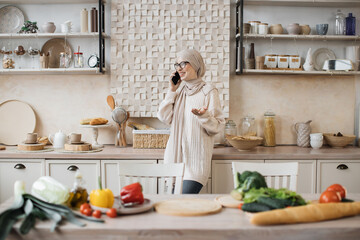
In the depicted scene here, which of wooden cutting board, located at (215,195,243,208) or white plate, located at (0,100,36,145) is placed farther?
white plate, located at (0,100,36,145)

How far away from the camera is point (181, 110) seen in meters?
2.88

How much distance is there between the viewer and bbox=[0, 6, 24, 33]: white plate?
3744mm

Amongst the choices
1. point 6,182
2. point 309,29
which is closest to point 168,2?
point 309,29

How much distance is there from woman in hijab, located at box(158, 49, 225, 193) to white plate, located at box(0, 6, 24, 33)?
1.91 m

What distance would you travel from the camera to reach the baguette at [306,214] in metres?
1.55

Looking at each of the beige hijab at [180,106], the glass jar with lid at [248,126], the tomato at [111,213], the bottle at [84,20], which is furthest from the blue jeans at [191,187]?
the bottle at [84,20]

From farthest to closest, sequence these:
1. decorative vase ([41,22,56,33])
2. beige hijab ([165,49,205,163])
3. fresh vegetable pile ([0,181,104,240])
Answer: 1. decorative vase ([41,22,56,33])
2. beige hijab ([165,49,205,163])
3. fresh vegetable pile ([0,181,104,240])

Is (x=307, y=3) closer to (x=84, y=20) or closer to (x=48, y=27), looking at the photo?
(x=84, y=20)

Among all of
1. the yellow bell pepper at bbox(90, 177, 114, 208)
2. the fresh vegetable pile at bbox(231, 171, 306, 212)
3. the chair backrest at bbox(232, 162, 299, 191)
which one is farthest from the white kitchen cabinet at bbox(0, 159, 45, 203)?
the fresh vegetable pile at bbox(231, 171, 306, 212)

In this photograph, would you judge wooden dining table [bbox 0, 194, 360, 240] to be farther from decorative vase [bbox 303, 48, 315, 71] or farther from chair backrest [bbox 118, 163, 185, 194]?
decorative vase [bbox 303, 48, 315, 71]

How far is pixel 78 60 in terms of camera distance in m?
3.60

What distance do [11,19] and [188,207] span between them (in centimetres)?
299

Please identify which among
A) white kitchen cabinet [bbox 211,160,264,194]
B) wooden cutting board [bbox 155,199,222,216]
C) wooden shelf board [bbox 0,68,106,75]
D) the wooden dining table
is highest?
wooden shelf board [bbox 0,68,106,75]

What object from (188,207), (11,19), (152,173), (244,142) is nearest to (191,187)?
(152,173)
